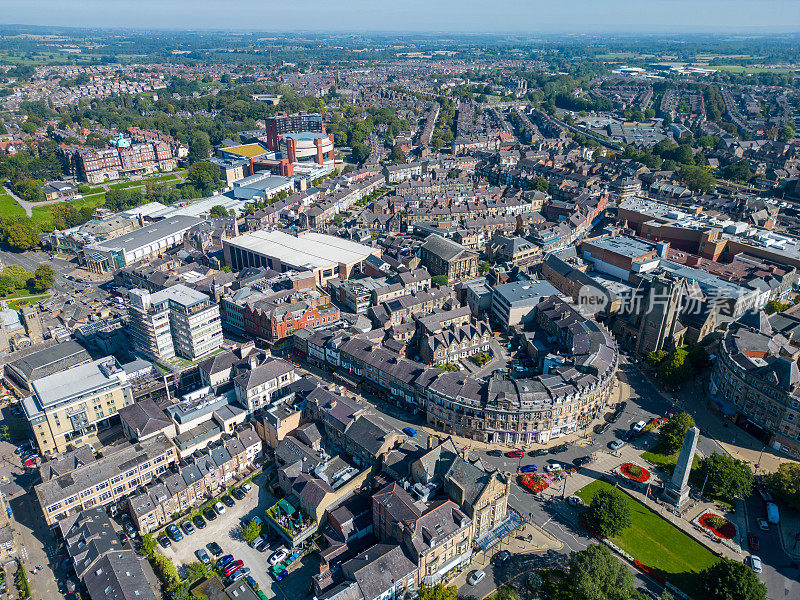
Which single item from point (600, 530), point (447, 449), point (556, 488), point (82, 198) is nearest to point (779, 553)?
point (600, 530)

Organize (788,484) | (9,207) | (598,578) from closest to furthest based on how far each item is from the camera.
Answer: (598,578) → (788,484) → (9,207)

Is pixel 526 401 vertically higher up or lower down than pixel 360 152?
lower down

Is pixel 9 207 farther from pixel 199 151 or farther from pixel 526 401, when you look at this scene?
pixel 526 401

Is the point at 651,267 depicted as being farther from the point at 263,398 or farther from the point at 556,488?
the point at 263,398

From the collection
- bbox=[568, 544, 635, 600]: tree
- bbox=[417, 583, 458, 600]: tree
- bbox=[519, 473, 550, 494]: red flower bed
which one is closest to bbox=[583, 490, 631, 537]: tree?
bbox=[568, 544, 635, 600]: tree

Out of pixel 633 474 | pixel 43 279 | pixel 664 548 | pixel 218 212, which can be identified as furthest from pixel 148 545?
pixel 218 212

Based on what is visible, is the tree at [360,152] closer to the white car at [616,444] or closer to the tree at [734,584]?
the white car at [616,444]
